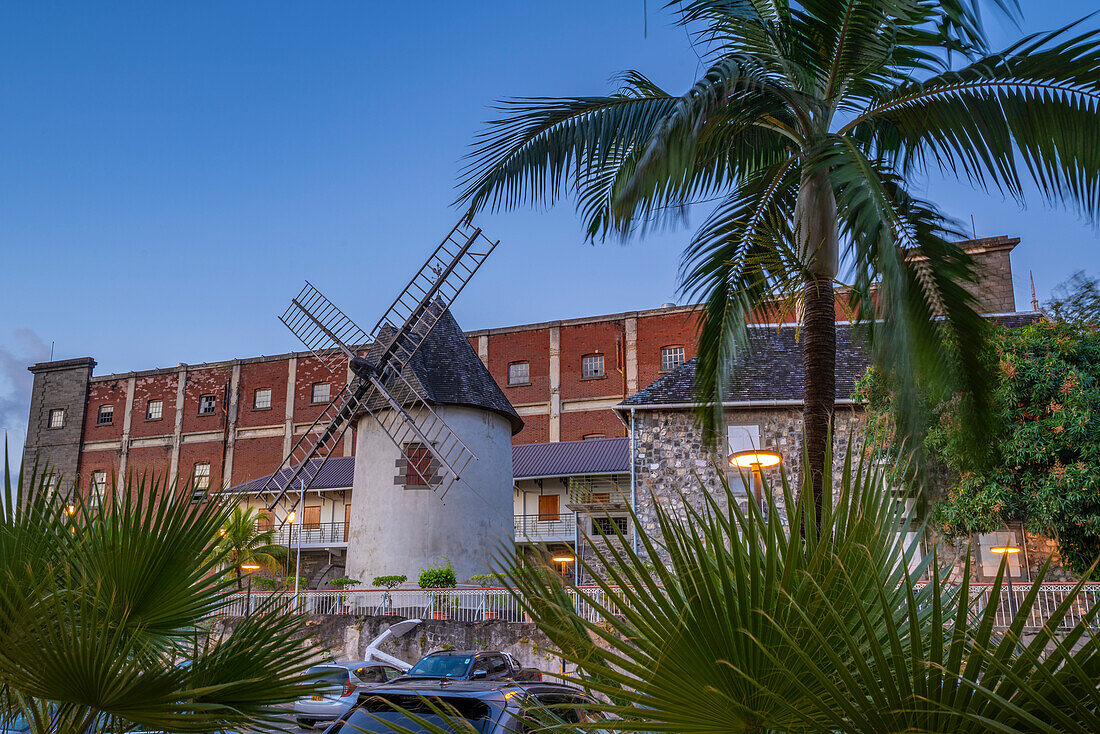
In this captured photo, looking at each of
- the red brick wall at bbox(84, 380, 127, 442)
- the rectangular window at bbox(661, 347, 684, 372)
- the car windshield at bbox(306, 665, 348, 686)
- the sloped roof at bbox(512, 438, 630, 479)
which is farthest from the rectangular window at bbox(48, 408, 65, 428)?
the car windshield at bbox(306, 665, 348, 686)

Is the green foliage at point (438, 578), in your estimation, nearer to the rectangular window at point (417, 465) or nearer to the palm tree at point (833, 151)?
the rectangular window at point (417, 465)

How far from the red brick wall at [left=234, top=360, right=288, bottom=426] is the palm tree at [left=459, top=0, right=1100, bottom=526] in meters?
47.9

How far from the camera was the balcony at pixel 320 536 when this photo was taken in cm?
4428

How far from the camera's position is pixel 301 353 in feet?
174

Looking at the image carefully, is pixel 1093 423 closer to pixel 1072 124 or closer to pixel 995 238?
pixel 995 238

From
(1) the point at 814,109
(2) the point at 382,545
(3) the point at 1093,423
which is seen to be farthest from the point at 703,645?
(2) the point at 382,545

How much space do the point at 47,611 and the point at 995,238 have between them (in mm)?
31922

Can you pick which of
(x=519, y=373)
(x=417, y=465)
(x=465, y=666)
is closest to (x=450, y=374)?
(x=417, y=465)

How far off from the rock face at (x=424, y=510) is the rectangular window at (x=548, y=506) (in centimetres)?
1388

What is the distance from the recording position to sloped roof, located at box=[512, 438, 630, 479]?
40812mm

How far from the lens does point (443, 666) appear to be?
14984 millimetres

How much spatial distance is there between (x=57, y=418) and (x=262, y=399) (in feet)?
48.1

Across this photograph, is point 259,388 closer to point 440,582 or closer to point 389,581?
point 389,581

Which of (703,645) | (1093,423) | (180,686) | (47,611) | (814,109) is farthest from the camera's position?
(1093,423)
